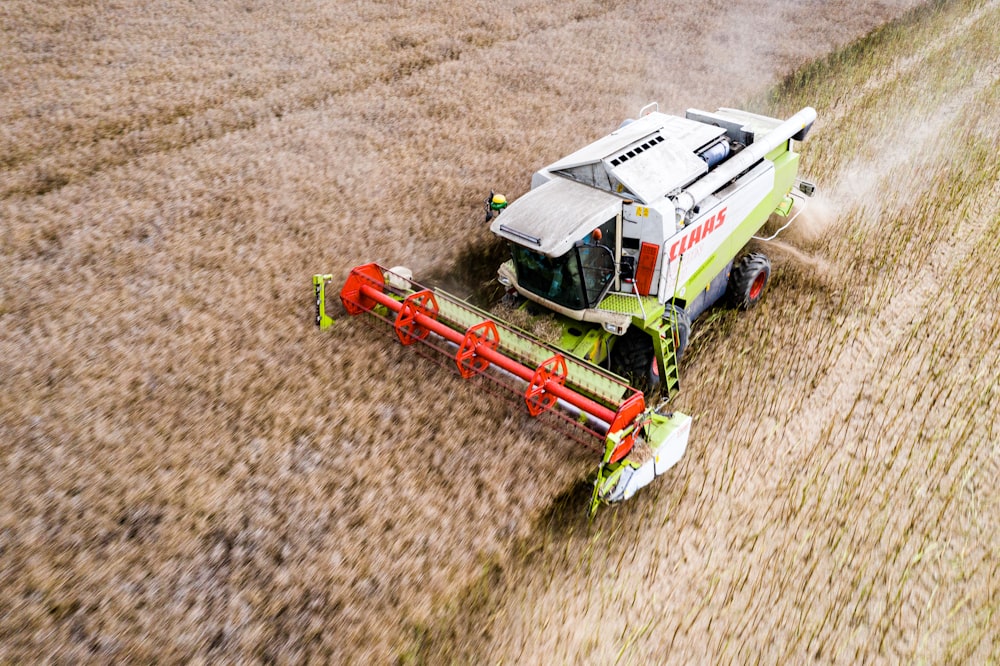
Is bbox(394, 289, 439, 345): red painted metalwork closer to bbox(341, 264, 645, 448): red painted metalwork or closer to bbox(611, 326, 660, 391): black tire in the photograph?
bbox(341, 264, 645, 448): red painted metalwork

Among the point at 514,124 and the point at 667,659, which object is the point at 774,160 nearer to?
the point at 514,124

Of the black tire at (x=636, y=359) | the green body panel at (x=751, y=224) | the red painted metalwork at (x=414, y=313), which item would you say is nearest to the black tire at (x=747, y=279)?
the green body panel at (x=751, y=224)

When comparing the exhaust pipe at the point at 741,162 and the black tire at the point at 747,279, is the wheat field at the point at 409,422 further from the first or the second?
the exhaust pipe at the point at 741,162

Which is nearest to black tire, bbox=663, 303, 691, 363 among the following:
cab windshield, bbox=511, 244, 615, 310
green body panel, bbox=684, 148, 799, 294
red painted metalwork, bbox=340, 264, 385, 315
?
green body panel, bbox=684, 148, 799, 294

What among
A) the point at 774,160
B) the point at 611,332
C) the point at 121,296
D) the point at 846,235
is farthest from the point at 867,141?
the point at 121,296

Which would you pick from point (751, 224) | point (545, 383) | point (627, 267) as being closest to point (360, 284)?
point (545, 383)

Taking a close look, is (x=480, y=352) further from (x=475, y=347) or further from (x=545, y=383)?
(x=545, y=383)
